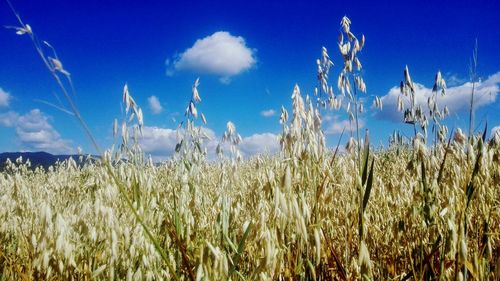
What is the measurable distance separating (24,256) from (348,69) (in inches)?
97.0

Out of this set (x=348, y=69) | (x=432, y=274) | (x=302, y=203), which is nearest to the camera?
(x=302, y=203)

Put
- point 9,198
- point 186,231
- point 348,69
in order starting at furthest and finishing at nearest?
1. point 9,198
2. point 348,69
3. point 186,231

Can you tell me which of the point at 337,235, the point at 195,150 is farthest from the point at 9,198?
the point at 337,235

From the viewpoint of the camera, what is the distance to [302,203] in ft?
4.95

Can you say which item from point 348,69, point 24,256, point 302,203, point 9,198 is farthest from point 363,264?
point 9,198

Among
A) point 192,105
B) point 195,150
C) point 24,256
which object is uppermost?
point 192,105

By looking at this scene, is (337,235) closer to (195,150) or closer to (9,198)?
(195,150)

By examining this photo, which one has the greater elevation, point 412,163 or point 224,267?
point 412,163

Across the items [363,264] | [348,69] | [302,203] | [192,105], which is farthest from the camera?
[192,105]

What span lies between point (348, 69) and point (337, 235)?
112 cm

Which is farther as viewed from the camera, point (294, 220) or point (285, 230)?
point (285, 230)

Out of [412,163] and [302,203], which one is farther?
[412,163]

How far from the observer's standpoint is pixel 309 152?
1.72 m

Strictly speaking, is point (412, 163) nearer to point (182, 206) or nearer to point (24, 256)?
point (182, 206)
